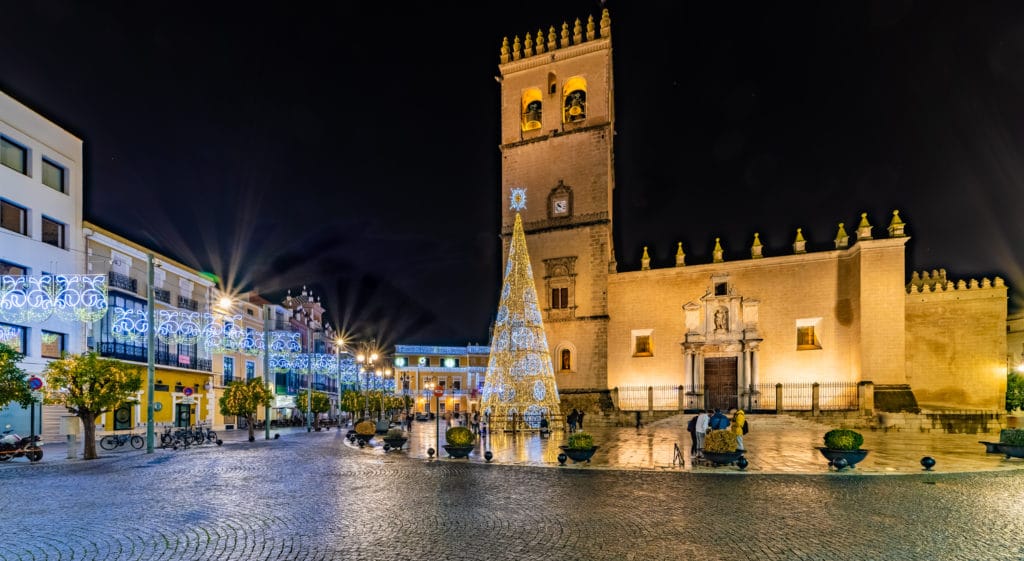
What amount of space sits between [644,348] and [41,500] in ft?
108

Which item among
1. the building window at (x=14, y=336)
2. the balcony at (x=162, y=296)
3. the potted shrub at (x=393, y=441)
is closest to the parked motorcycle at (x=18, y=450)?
the building window at (x=14, y=336)

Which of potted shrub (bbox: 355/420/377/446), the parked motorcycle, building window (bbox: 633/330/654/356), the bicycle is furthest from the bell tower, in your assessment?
the parked motorcycle

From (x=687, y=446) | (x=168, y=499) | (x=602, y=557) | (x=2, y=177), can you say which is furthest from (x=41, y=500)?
(x=2, y=177)

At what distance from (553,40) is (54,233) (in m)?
32.0

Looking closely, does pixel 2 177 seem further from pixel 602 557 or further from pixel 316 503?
pixel 602 557

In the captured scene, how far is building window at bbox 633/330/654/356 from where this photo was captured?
3891 centimetres

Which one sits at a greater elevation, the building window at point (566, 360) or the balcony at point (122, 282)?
the balcony at point (122, 282)

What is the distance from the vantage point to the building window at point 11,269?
961 inches

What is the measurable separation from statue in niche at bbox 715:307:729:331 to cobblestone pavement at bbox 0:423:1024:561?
22.7m

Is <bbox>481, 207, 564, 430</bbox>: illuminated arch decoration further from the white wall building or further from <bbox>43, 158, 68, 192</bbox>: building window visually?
<bbox>43, 158, 68, 192</bbox>: building window

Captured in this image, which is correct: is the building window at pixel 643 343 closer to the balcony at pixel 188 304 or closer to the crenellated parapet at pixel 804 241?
the crenellated parapet at pixel 804 241

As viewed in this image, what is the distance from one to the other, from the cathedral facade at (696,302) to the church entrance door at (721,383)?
3.2 inches

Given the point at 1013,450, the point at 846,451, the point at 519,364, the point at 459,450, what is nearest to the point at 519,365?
the point at 519,364

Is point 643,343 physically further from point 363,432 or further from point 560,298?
point 363,432
